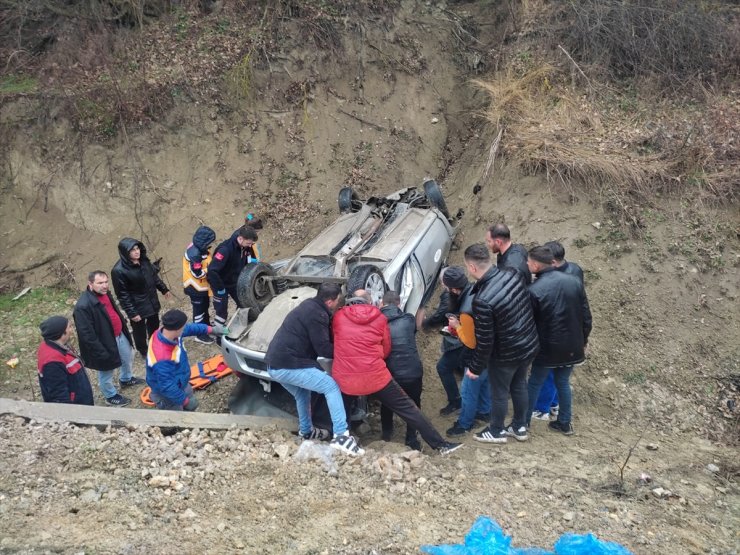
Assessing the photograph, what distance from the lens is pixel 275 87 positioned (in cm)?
1097

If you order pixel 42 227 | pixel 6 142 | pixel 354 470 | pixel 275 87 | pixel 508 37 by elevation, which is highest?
pixel 508 37

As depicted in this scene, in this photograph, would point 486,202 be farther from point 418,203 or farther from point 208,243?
point 208,243

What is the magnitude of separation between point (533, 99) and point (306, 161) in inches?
169

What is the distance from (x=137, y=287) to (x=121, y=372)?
110 centimetres

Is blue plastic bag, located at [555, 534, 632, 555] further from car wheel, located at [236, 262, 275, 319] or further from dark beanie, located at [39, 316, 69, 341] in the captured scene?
dark beanie, located at [39, 316, 69, 341]

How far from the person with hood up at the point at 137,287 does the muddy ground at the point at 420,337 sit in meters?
0.91

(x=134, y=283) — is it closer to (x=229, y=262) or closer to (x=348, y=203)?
(x=229, y=262)

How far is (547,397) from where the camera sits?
19.4ft

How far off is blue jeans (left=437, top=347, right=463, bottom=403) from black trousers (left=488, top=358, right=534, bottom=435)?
61 centimetres

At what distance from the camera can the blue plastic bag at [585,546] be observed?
347 cm

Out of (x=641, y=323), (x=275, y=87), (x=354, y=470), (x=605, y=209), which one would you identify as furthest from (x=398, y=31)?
(x=354, y=470)

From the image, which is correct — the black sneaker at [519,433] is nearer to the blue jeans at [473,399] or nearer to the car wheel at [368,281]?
the blue jeans at [473,399]

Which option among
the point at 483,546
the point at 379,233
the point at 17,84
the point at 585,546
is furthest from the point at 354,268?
the point at 17,84

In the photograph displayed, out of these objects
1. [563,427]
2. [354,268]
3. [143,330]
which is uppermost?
[354,268]
